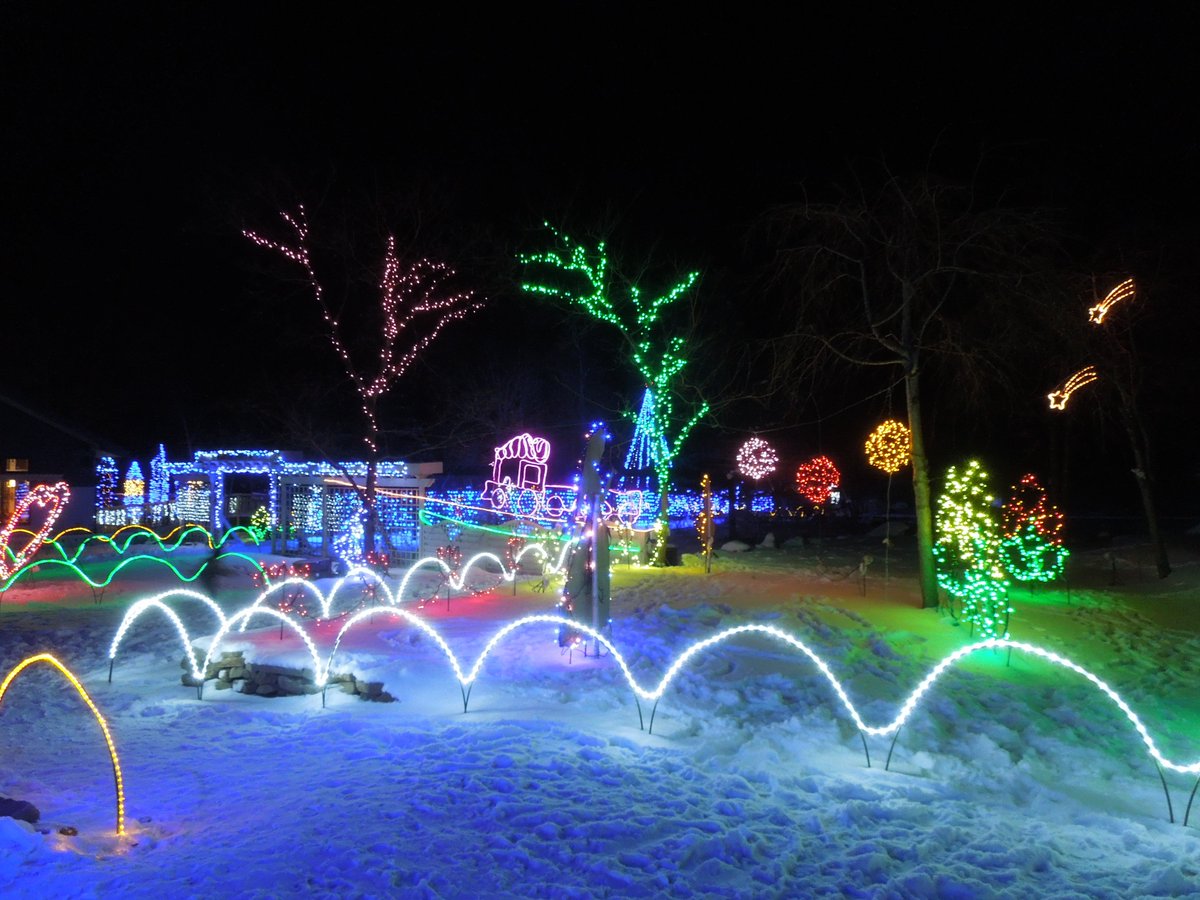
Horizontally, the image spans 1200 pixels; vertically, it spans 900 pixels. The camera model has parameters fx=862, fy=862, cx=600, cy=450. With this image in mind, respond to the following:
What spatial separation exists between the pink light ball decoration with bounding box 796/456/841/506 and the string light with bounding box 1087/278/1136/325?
16191 mm

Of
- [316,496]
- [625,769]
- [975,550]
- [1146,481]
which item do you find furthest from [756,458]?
[625,769]

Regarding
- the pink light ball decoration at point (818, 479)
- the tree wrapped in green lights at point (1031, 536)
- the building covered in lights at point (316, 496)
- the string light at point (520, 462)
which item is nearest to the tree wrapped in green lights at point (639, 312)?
the string light at point (520, 462)

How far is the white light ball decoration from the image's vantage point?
29969 millimetres

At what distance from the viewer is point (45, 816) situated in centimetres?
562

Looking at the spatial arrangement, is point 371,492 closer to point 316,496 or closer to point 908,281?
point 316,496

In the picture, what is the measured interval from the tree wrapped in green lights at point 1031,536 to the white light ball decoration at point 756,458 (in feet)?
46.0

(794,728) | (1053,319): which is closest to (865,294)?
(1053,319)

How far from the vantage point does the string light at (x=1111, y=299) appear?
51.1ft

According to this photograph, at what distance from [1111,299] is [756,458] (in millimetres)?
15176

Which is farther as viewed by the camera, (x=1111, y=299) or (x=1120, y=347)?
(x=1120, y=347)

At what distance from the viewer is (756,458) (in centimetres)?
3014

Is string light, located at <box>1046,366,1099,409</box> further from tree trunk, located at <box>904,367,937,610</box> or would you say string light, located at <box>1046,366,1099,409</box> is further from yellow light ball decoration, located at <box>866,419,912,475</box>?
yellow light ball decoration, located at <box>866,419,912,475</box>

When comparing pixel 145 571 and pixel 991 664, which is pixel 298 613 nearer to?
pixel 145 571

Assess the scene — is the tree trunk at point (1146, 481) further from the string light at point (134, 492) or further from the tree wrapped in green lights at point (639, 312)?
the string light at point (134, 492)
